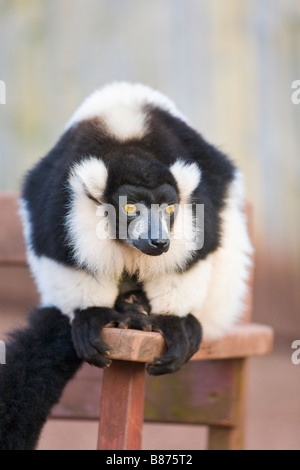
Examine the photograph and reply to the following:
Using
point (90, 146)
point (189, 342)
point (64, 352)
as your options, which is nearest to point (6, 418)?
point (64, 352)

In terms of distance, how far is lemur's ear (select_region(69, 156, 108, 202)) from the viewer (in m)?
2.22

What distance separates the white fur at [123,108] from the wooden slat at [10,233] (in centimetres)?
73

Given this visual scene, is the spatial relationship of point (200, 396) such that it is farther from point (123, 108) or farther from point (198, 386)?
point (123, 108)

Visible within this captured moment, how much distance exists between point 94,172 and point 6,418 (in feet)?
2.68

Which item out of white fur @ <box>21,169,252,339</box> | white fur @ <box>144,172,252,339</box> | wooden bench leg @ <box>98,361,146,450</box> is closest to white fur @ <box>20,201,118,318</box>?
white fur @ <box>21,169,252,339</box>

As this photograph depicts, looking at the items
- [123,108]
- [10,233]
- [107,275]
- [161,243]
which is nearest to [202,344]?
[107,275]

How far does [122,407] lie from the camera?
207cm

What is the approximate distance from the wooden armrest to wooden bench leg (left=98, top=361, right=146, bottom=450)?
0.10 metres

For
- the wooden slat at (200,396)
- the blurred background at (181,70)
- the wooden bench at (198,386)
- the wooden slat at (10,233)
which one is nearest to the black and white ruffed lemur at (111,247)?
the wooden bench at (198,386)

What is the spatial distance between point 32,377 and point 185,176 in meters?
0.82

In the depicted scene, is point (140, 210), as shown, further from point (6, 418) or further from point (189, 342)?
point (6, 418)

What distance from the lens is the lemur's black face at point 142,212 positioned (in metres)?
2.20

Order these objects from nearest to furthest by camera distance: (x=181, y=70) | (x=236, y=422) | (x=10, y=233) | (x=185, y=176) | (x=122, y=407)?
1. (x=122, y=407)
2. (x=185, y=176)
3. (x=236, y=422)
4. (x=10, y=233)
5. (x=181, y=70)

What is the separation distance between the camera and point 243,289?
2.91 m
